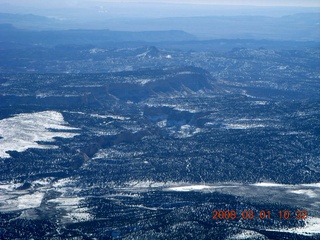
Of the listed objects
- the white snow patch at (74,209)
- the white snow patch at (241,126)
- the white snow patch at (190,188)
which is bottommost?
the white snow patch at (241,126)

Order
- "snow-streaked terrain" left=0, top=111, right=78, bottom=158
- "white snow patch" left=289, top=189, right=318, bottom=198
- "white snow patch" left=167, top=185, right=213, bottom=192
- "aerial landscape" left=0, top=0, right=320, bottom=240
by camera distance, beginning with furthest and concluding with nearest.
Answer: "snow-streaked terrain" left=0, top=111, right=78, bottom=158 → "white snow patch" left=167, top=185, right=213, bottom=192 → "white snow patch" left=289, top=189, right=318, bottom=198 → "aerial landscape" left=0, top=0, right=320, bottom=240

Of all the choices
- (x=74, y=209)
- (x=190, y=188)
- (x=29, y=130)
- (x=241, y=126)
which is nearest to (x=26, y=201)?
(x=74, y=209)

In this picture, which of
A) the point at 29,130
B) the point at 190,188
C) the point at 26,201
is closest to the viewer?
the point at 26,201

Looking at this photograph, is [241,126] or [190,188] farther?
[241,126]

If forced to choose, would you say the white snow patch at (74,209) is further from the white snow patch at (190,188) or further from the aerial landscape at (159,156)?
the white snow patch at (190,188)

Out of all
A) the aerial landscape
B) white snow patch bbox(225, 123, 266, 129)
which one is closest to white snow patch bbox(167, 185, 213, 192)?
the aerial landscape

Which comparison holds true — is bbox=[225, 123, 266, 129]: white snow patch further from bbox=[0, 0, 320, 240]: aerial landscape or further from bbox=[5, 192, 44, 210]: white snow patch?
bbox=[5, 192, 44, 210]: white snow patch

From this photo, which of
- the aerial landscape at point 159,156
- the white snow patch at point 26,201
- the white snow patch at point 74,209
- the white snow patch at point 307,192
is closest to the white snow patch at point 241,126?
the aerial landscape at point 159,156

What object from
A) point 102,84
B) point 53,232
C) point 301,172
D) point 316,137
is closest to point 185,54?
point 102,84

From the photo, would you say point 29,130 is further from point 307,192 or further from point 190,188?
point 307,192
